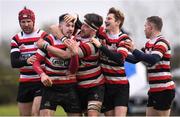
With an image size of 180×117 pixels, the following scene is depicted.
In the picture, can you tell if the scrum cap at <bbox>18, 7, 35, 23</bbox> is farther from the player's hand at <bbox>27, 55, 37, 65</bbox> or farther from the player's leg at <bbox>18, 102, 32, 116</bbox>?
the player's leg at <bbox>18, 102, 32, 116</bbox>

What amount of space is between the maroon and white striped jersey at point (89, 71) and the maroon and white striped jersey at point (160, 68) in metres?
1.02

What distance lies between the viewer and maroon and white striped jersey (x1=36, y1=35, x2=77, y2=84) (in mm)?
9383

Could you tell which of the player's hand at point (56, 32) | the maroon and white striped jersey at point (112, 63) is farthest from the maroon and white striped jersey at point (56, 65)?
the maroon and white striped jersey at point (112, 63)

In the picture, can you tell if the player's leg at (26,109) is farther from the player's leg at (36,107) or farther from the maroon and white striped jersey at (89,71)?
the maroon and white striped jersey at (89,71)

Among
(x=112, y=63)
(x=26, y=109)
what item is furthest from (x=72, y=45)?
(x=26, y=109)

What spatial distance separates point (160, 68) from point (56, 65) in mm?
1900

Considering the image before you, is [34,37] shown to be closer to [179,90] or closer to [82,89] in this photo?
[82,89]

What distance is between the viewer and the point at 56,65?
9.40 meters

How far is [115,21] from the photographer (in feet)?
32.1

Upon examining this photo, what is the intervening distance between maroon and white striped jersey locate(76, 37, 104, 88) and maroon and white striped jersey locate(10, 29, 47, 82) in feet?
3.99

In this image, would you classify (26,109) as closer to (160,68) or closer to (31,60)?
(31,60)

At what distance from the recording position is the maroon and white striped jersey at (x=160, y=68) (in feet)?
33.1

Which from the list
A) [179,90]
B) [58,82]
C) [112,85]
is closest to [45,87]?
[58,82]

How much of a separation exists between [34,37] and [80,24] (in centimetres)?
124
